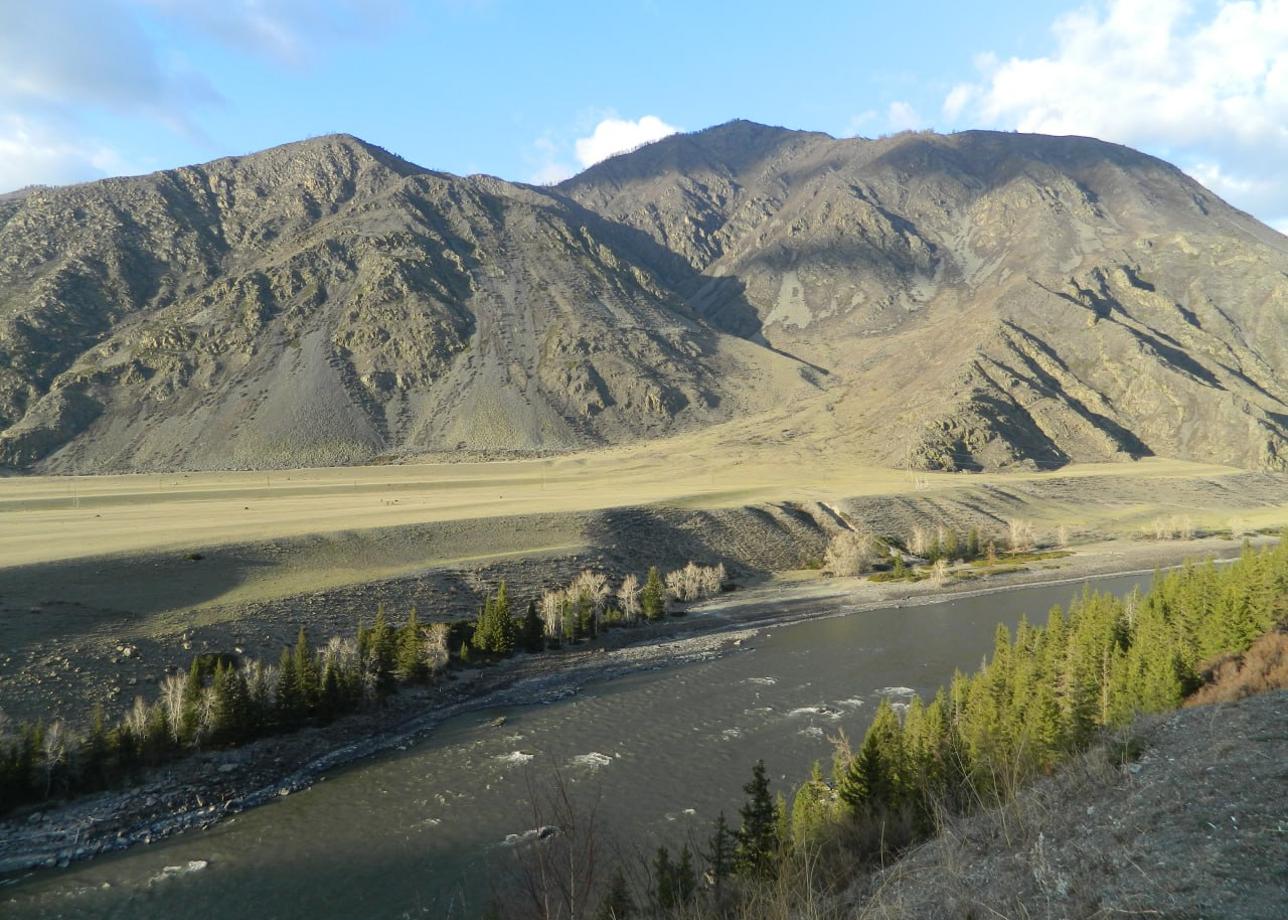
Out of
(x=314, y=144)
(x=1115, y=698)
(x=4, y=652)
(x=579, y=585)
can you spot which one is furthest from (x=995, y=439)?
(x=314, y=144)

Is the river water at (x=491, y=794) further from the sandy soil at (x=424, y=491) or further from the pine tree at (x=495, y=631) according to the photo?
the sandy soil at (x=424, y=491)

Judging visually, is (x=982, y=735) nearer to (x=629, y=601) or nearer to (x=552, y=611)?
(x=552, y=611)

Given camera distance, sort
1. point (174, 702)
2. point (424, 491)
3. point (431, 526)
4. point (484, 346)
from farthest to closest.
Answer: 1. point (484, 346)
2. point (424, 491)
3. point (431, 526)
4. point (174, 702)

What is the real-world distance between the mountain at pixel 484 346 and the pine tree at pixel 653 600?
6664cm

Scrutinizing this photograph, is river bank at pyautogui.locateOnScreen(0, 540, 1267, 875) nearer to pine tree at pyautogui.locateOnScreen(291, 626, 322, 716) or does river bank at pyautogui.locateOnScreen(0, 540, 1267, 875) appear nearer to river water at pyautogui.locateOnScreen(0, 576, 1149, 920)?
river water at pyautogui.locateOnScreen(0, 576, 1149, 920)

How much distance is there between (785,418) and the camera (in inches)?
5320

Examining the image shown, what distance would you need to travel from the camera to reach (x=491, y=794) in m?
26.8

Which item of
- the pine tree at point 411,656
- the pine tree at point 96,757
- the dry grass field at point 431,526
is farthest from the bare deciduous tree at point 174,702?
the pine tree at point 411,656

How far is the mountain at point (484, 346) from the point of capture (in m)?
117

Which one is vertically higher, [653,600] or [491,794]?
[653,600]

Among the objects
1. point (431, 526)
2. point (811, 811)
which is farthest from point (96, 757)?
point (431, 526)

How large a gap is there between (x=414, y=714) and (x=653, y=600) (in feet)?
68.6

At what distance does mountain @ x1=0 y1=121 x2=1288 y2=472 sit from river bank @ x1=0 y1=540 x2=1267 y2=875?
176 feet

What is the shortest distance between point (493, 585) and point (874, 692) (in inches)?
1019
